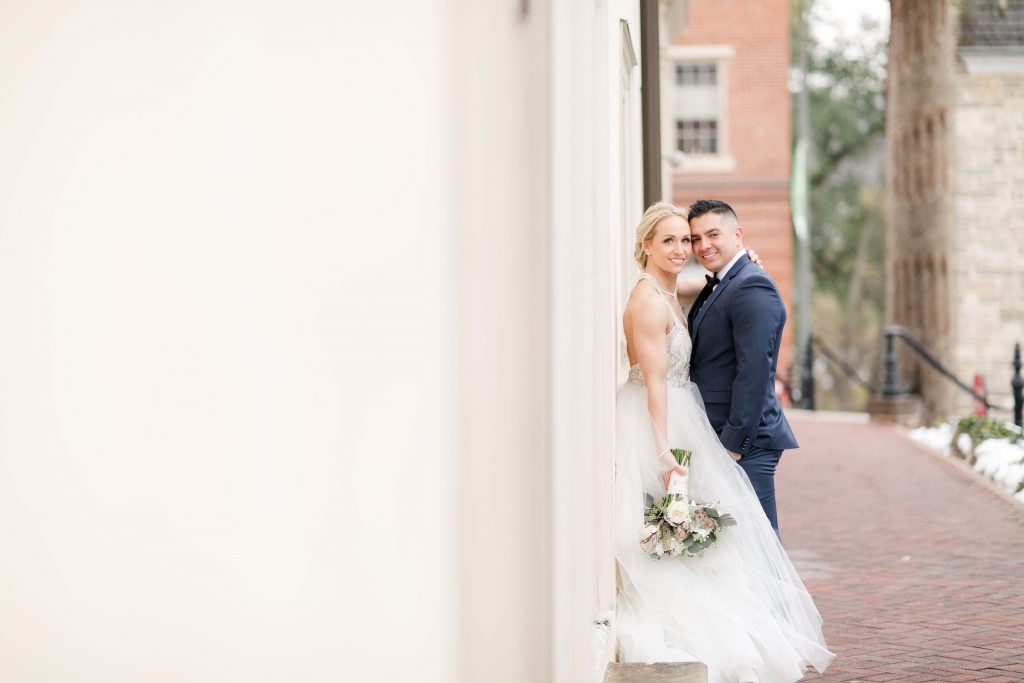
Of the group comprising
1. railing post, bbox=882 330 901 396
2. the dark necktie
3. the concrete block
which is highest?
the dark necktie

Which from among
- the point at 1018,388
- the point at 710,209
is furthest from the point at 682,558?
the point at 1018,388

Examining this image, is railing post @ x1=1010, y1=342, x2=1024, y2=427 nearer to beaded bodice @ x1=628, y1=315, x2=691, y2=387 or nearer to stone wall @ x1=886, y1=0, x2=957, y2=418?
stone wall @ x1=886, y1=0, x2=957, y2=418

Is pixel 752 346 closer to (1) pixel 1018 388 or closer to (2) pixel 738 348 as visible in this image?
(2) pixel 738 348

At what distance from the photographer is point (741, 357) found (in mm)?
5570

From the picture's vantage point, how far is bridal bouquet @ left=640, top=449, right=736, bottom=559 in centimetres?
543

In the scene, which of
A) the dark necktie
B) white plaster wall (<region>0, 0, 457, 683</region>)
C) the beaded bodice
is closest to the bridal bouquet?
the beaded bodice

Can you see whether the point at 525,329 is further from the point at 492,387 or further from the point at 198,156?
the point at 198,156

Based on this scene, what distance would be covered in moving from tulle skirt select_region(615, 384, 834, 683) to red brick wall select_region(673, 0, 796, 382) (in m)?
23.8

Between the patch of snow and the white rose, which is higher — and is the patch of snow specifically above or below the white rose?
below

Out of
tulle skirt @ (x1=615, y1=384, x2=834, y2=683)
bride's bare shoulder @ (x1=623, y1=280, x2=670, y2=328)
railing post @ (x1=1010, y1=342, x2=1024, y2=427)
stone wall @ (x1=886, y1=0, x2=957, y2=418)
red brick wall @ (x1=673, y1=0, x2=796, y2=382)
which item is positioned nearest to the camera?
tulle skirt @ (x1=615, y1=384, x2=834, y2=683)

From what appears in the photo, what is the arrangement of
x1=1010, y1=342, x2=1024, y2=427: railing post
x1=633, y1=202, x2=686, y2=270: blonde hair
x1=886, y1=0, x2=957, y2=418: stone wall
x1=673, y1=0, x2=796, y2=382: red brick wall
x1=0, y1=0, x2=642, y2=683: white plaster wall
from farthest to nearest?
x1=673, y1=0, x2=796, y2=382: red brick wall
x1=886, y1=0, x2=957, y2=418: stone wall
x1=1010, y1=342, x2=1024, y2=427: railing post
x1=633, y1=202, x2=686, y2=270: blonde hair
x1=0, y1=0, x2=642, y2=683: white plaster wall

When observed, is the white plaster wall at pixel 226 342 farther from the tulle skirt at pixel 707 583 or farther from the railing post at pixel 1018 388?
the railing post at pixel 1018 388

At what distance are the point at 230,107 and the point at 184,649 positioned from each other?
156cm

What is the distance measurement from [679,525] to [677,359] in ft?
2.38
